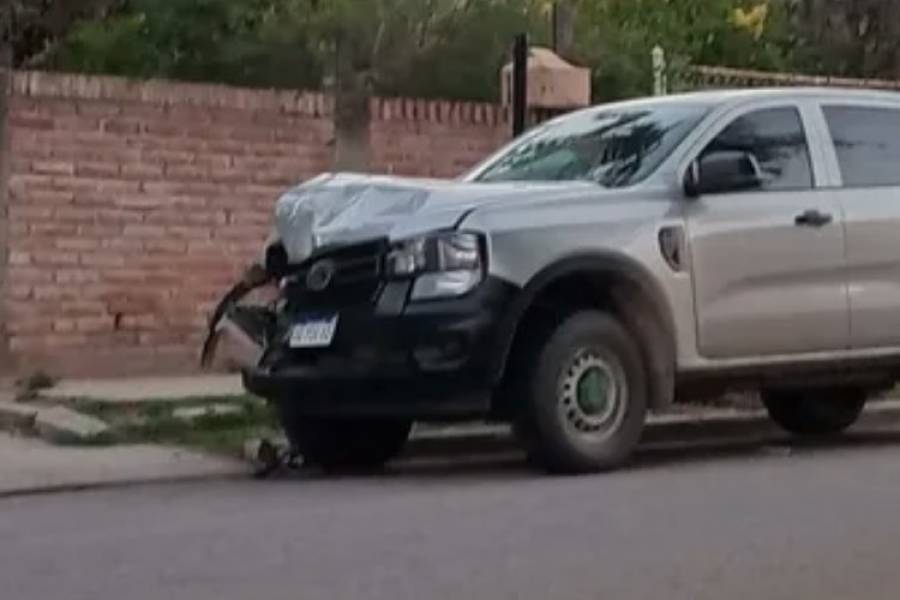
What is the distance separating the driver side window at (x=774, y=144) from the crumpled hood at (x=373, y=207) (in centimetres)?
94

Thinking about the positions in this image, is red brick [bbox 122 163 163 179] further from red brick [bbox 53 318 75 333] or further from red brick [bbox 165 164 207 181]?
red brick [bbox 53 318 75 333]

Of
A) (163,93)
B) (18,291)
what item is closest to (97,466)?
(18,291)

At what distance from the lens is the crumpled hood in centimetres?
1129

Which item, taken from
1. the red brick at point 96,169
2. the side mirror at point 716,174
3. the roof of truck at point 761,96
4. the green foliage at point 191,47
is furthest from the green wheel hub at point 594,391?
the green foliage at point 191,47

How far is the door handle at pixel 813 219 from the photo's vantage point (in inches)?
479

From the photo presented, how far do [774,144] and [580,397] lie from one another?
193 centimetres

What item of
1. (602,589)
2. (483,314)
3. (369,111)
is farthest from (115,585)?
(369,111)

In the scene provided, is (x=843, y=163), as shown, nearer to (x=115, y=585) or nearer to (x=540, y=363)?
(x=540, y=363)

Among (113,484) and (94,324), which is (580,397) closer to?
(113,484)

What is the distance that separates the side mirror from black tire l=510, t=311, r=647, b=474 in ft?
2.67

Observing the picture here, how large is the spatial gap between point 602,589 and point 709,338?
12.4 feet

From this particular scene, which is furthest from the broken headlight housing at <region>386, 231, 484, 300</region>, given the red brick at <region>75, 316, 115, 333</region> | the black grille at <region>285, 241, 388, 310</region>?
the red brick at <region>75, 316, 115, 333</region>

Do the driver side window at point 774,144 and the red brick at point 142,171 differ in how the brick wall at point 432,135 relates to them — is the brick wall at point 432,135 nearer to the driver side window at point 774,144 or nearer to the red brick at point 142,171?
the red brick at point 142,171

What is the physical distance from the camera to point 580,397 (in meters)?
11.4
